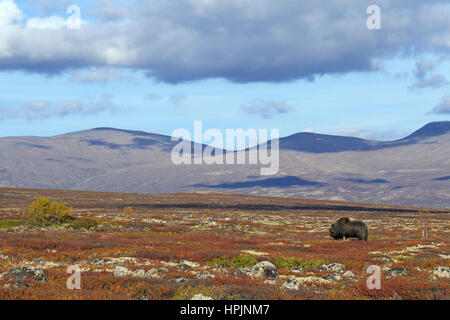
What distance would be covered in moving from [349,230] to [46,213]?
2413 centimetres

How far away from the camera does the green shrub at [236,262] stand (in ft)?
65.5

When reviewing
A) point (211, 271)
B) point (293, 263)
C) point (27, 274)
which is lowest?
point (293, 263)

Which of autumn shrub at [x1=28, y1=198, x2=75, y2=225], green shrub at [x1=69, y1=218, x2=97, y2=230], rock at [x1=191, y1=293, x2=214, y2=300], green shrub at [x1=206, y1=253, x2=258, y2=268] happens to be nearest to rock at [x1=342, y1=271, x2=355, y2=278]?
green shrub at [x1=206, y1=253, x2=258, y2=268]

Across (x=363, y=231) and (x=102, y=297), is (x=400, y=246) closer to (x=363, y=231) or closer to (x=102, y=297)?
(x=363, y=231)

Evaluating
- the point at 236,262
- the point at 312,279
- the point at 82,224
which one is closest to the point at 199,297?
the point at 312,279

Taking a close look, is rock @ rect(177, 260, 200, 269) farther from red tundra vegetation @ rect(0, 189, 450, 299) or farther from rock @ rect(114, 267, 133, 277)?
rock @ rect(114, 267, 133, 277)

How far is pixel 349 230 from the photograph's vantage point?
34.9 meters

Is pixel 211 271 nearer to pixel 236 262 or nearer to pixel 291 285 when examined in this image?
pixel 236 262

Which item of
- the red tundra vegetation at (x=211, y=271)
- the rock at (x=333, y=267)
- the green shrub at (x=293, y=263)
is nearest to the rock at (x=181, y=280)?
the red tundra vegetation at (x=211, y=271)

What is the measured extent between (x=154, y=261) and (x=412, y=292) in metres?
10.6

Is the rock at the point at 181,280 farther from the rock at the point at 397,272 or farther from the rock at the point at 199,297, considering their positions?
the rock at the point at 397,272

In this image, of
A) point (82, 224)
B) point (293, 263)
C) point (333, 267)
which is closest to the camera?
point (333, 267)

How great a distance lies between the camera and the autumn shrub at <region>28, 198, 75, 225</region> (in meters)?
39.0

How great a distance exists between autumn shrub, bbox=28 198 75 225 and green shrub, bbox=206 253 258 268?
22.7m
